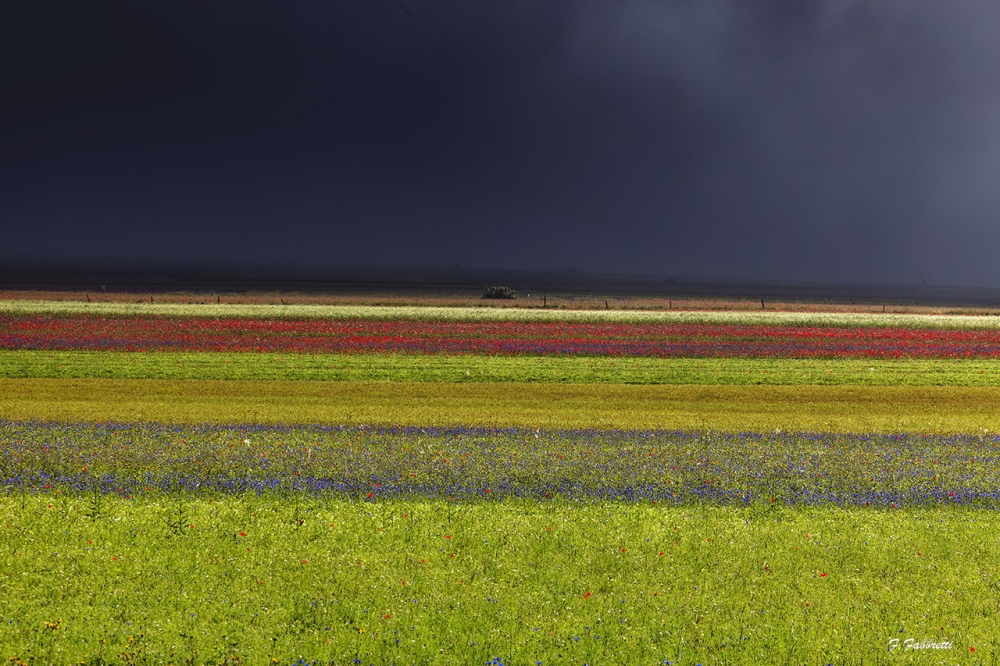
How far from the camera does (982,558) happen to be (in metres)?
12.2

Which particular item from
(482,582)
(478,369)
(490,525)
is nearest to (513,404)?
(478,369)

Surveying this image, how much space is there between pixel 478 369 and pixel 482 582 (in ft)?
76.4

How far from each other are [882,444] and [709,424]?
5.34 m

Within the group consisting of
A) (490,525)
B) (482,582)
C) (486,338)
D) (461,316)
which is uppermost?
(461,316)

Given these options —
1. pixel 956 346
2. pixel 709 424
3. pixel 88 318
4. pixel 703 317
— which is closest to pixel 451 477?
pixel 709 424

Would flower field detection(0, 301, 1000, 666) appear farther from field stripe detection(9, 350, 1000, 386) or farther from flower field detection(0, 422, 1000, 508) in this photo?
field stripe detection(9, 350, 1000, 386)

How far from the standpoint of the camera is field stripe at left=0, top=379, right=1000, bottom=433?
2408 cm

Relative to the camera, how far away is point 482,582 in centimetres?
1120

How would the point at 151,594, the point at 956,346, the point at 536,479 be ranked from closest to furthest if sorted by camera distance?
the point at 151,594 < the point at 536,479 < the point at 956,346

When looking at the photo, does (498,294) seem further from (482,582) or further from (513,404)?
(482,582)

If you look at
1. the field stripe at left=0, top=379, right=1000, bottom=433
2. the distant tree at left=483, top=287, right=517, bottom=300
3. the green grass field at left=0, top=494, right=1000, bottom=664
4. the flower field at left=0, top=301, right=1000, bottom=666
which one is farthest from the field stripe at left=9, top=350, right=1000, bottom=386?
the distant tree at left=483, top=287, right=517, bottom=300

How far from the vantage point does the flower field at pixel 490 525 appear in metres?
9.75

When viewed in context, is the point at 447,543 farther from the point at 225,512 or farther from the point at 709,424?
the point at 709,424

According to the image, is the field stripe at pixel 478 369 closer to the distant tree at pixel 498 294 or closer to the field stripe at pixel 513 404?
the field stripe at pixel 513 404
